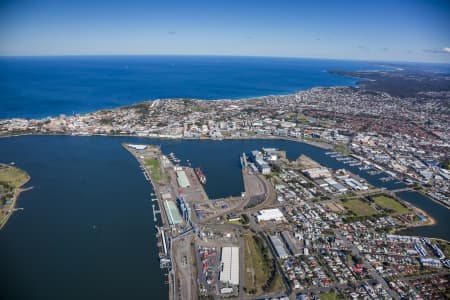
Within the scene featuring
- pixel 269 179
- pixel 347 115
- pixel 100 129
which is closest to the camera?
pixel 269 179

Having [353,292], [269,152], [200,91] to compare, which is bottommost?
[353,292]

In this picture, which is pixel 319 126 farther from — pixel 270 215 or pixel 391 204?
pixel 270 215

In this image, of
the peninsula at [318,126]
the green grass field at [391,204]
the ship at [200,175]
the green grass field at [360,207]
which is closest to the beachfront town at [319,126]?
the peninsula at [318,126]

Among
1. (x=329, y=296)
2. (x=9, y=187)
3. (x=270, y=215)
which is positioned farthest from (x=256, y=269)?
(x=9, y=187)

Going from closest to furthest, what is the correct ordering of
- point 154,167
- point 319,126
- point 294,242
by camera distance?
point 294,242, point 154,167, point 319,126

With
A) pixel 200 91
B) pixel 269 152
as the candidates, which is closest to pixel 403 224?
pixel 269 152

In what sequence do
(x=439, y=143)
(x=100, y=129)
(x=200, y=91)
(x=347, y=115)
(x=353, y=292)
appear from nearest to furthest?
(x=353, y=292) → (x=439, y=143) → (x=100, y=129) → (x=347, y=115) → (x=200, y=91)

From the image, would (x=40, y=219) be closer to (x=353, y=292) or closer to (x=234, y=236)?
(x=234, y=236)
